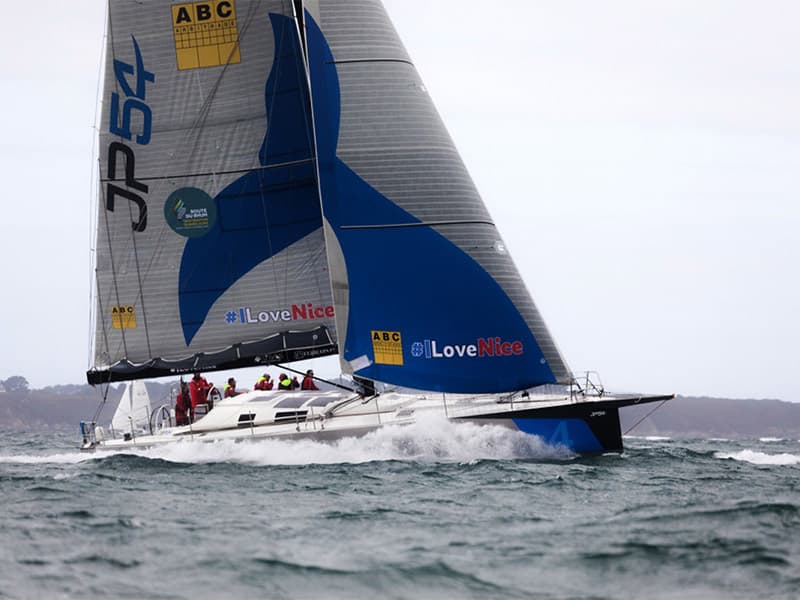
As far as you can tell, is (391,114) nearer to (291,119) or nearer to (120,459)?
(291,119)

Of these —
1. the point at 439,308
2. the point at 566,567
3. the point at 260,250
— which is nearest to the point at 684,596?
the point at 566,567

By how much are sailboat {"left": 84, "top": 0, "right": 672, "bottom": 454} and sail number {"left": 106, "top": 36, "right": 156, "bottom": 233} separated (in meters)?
0.04

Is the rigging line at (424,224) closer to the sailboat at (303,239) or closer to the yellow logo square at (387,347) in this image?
the sailboat at (303,239)

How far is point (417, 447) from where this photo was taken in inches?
733

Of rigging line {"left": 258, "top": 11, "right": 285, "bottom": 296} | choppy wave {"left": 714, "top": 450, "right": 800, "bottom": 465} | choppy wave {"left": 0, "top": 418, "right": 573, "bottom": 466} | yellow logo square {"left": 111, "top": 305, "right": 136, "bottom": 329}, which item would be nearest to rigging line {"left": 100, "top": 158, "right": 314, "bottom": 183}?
rigging line {"left": 258, "top": 11, "right": 285, "bottom": 296}

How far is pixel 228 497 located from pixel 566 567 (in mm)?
5689

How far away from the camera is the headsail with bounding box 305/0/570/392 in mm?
19328

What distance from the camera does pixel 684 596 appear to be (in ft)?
27.7

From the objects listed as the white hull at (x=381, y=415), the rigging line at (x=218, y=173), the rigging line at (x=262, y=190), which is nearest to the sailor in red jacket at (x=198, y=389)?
the white hull at (x=381, y=415)

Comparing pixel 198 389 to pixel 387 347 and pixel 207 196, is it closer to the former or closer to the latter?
pixel 207 196

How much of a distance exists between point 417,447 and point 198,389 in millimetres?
5883

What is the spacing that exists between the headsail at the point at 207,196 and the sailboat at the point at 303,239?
34 mm

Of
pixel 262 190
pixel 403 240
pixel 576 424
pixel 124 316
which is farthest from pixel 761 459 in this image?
pixel 124 316

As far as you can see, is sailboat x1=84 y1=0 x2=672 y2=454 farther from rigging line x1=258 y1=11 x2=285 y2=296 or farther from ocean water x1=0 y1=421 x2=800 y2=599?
ocean water x1=0 y1=421 x2=800 y2=599
